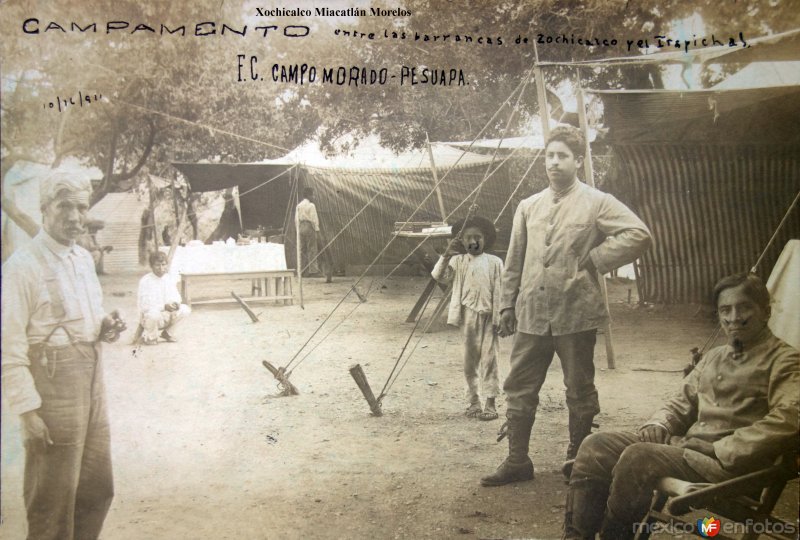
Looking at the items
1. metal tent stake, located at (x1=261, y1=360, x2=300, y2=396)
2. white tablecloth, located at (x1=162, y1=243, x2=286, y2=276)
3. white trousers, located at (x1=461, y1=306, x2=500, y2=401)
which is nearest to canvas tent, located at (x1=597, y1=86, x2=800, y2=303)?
white trousers, located at (x1=461, y1=306, x2=500, y2=401)

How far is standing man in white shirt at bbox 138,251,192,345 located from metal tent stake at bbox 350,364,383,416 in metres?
1.06

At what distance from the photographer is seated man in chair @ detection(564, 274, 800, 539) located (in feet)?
5.97

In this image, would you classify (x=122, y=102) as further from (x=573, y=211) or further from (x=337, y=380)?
(x=573, y=211)

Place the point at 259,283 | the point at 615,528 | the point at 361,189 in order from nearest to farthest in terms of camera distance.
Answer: the point at 615,528
the point at 361,189
the point at 259,283

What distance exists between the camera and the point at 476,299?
11.7 ft

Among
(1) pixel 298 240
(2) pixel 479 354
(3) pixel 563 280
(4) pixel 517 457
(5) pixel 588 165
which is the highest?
(5) pixel 588 165

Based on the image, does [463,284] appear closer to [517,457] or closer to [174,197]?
[517,457]

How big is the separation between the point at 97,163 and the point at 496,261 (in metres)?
2.24

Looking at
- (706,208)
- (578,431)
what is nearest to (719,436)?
(578,431)

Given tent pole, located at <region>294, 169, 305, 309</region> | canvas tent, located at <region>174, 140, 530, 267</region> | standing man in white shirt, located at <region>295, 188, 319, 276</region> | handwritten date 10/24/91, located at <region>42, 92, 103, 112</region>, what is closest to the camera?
handwritten date 10/24/91, located at <region>42, 92, 103, 112</region>

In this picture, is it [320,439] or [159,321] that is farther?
[159,321]

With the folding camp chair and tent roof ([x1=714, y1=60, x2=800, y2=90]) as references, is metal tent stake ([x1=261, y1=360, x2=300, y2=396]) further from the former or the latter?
tent roof ([x1=714, y1=60, x2=800, y2=90])

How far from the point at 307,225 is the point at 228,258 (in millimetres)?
898

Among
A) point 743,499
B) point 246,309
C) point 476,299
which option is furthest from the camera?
point 246,309
